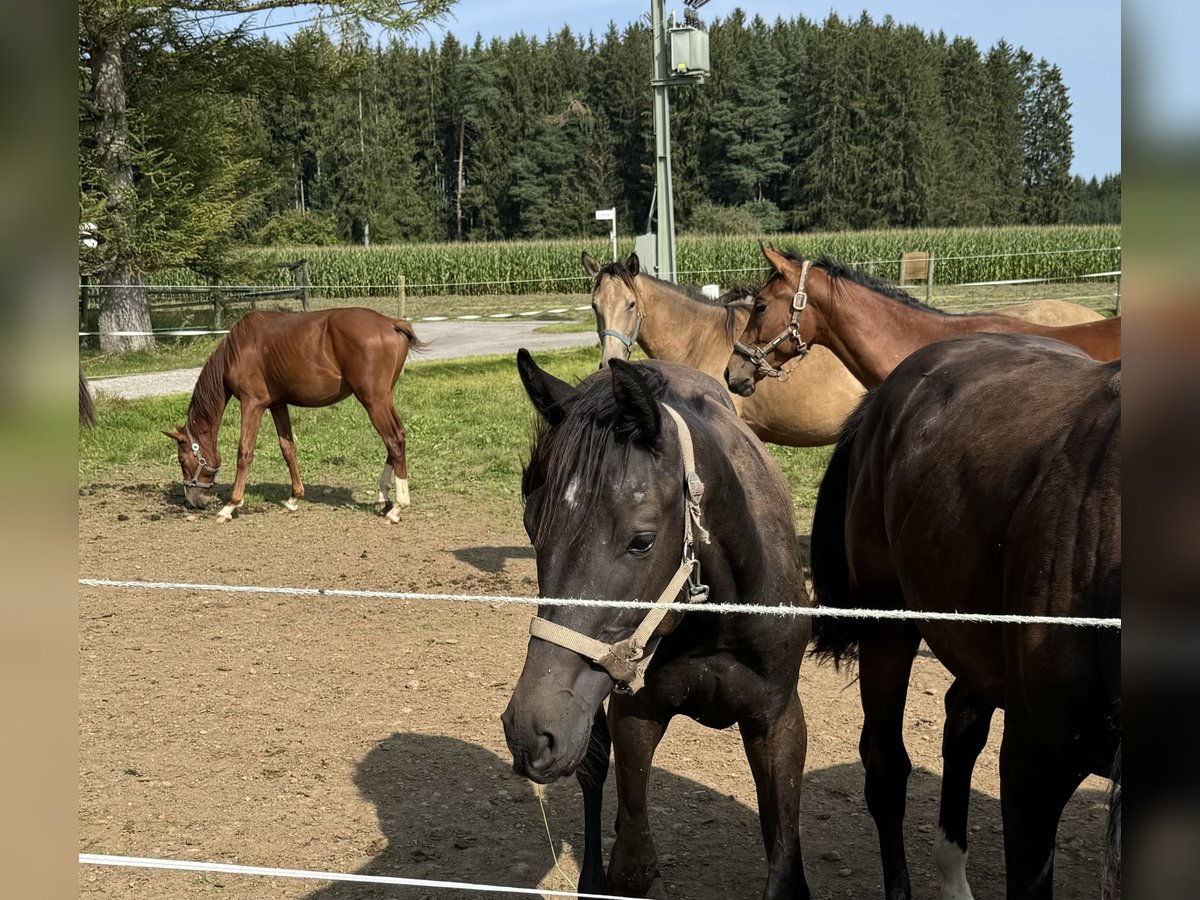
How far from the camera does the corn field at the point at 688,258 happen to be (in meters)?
37.7

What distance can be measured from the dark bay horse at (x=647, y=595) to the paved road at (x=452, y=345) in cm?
910

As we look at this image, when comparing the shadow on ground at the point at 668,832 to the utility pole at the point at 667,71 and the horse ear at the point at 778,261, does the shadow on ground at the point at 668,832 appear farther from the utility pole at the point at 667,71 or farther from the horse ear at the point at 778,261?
the utility pole at the point at 667,71

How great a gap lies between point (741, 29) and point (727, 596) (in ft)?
262

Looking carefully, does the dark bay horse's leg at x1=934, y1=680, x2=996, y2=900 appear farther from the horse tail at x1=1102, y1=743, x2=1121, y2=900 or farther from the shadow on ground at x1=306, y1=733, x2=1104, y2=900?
the horse tail at x1=1102, y1=743, x2=1121, y2=900

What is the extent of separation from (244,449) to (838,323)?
5.84 metres

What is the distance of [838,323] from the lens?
249 inches

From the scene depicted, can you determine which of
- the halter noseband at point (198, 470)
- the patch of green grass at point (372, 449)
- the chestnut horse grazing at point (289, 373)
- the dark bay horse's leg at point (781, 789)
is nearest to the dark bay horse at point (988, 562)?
the dark bay horse's leg at point (781, 789)

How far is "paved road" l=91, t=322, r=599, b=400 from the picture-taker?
15430mm

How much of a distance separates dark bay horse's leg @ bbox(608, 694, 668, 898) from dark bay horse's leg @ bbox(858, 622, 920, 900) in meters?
0.90

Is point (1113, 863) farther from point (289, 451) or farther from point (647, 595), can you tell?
point (289, 451)

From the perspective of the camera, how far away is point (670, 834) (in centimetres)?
386

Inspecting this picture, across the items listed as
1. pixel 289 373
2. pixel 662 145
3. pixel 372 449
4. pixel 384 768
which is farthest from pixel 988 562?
pixel 662 145
